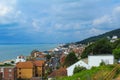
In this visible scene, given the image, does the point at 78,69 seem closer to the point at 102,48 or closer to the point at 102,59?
the point at 102,59

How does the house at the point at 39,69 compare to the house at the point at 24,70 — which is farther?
the house at the point at 39,69

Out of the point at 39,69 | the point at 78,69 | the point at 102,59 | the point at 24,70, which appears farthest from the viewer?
the point at 39,69

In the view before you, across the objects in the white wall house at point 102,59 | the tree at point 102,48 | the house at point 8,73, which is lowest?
the house at point 8,73

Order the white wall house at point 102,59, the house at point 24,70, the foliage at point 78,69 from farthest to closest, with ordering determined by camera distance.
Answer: the house at point 24,70
the white wall house at point 102,59
the foliage at point 78,69

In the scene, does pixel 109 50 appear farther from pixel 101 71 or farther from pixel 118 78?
pixel 118 78

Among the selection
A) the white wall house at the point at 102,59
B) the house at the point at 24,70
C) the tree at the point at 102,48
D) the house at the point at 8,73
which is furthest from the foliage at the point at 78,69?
the house at the point at 24,70

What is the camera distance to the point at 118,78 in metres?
21.1

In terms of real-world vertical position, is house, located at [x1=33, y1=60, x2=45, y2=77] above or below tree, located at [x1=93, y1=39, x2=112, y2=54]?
below

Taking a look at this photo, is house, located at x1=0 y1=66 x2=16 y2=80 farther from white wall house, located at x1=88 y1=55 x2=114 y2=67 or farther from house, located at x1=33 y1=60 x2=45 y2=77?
white wall house, located at x1=88 y1=55 x2=114 y2=67

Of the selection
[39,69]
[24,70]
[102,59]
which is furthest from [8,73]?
[102,59]

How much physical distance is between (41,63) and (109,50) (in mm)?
23665

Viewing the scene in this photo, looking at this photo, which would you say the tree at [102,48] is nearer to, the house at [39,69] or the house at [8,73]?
the house at [8,73]

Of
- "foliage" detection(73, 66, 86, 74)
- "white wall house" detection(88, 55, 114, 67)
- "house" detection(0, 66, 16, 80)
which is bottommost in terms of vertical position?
"house" detection(0, 66, 16, 80)

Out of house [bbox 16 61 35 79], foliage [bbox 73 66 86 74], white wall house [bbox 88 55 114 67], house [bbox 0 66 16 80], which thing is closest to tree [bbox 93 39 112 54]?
house [bbox 0 66 16 80]
